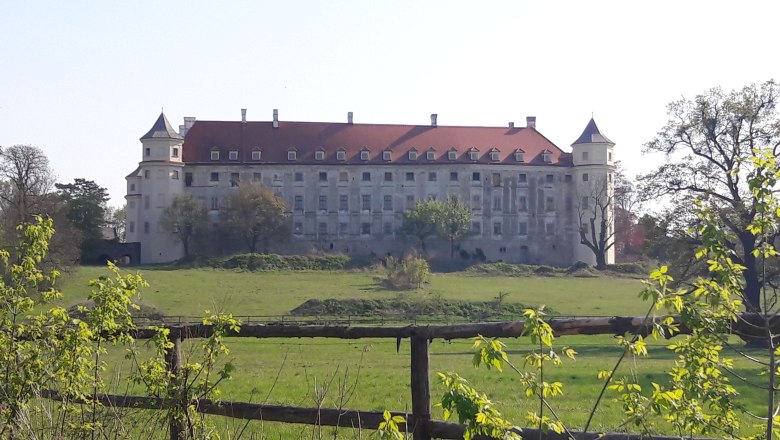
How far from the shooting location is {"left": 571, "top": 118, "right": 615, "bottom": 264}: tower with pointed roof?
90.2 metres

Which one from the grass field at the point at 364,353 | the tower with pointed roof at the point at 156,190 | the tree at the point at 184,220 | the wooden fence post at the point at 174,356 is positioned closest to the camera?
the wooden fence post at the point at 174,356

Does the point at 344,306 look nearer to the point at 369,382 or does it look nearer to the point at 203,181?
the point at 369,382

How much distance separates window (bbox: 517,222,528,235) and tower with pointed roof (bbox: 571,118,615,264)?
5.37 metres

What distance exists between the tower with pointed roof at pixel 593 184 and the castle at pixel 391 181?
120mm

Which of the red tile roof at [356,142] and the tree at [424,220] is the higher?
the red tile roof at [356,142]

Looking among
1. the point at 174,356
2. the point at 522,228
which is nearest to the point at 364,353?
the point at 174,356

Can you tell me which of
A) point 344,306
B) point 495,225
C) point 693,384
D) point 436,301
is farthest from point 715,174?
point 495,225

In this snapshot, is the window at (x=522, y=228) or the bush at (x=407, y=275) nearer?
the bush at (x=407, y=275)

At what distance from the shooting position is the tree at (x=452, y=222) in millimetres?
84188

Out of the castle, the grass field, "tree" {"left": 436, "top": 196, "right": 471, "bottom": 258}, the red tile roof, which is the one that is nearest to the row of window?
the castle

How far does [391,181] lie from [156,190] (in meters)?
24.3

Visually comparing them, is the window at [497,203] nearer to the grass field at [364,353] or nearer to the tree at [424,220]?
the tree at [424,220]

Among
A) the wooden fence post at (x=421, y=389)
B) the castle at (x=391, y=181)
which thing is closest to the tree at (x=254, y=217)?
the castle at (x=391, y=181)

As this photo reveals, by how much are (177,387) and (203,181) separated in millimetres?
85702
